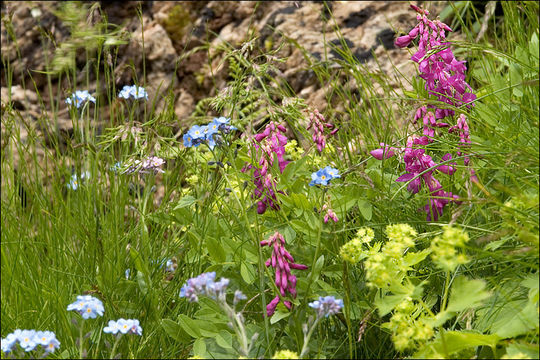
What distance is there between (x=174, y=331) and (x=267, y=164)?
2.05 ft

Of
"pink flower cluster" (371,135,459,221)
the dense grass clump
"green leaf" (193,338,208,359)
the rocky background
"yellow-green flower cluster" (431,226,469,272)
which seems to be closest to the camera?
"yellow-green flower cluster" (431,226,469,272)

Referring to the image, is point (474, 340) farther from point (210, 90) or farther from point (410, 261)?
point (210, 90)

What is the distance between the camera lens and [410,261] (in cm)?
184

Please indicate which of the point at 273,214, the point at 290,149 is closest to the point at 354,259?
the point at 273,214

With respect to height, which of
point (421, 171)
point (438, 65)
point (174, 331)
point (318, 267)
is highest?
point (438, 65)

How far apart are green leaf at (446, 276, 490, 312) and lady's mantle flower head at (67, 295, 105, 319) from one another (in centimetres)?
89

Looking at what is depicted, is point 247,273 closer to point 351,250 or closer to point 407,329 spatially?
point 351,250

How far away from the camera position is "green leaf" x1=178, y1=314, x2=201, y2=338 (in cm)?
194

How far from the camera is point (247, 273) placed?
207 centimetres

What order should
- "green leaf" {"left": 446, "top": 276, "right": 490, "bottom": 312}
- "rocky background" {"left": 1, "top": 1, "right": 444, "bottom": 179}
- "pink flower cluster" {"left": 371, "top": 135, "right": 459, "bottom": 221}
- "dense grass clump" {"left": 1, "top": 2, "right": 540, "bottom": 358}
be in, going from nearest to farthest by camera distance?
1. "green leaf" {"left": 446, "top": 276, "right": 490, "bottom": 312}
2. "dense grass clump" {"left": 1, "top": 2, "right": 540, "bottom": 358}
3. "pink flower cluster" {"left": 371, "top": 135, "right": 459, "bottom": 221}
4. "rocky background" {"left": 1, "top": 1, "right": 444, "bottom": 179}

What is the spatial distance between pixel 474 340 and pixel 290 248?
71 centimetres

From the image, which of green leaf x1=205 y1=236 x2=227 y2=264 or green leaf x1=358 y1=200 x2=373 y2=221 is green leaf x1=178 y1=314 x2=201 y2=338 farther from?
green leaf x1=358 y1=200 x2=373 y2=221

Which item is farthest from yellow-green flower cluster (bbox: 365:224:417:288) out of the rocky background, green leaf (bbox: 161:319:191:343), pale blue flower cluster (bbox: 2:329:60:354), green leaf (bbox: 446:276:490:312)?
the rocky background


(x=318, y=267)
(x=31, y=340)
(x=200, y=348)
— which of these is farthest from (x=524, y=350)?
(x=31, y=340)
